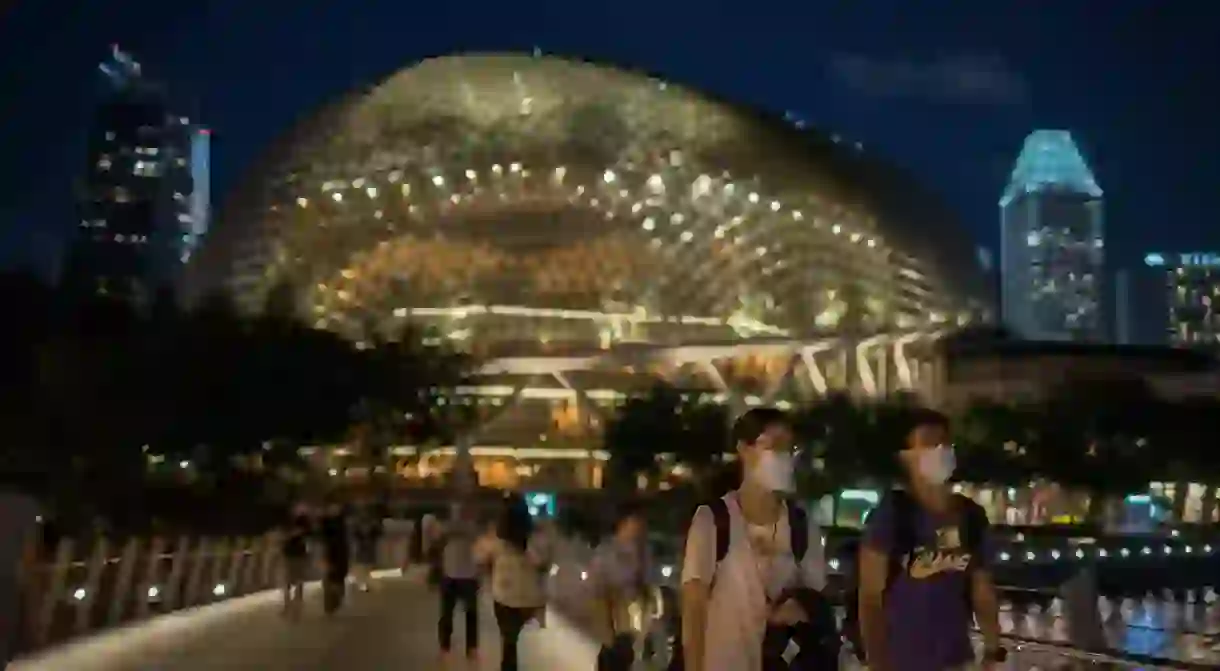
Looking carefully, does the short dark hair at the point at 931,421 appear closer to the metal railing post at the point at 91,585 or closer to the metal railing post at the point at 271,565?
the metal railing post at the point at 91,585

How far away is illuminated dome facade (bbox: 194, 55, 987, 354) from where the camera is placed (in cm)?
Answer: 8731

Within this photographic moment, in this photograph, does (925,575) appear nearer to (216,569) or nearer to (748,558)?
(748,558)

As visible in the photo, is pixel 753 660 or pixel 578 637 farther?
pixel 578 637

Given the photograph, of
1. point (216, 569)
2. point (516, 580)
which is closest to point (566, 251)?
point (216, 569)

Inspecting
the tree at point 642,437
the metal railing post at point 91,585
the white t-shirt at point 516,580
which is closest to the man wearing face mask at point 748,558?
the white t-shirt at point 516,580

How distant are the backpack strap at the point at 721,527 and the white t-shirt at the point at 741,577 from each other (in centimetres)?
1

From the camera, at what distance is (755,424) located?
7.18 m

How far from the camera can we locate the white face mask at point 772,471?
709cm

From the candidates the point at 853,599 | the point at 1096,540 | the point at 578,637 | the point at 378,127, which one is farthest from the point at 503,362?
the point at 853,599

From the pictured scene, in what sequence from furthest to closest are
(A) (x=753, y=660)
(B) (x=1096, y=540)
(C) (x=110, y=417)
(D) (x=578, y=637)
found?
(B) (x=1096, y=540) < (C) (x=110, y=417) < (D) (x=578, y=637) < (A) (x=753, y=660)

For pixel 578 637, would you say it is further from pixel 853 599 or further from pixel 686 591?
pixel 686 591

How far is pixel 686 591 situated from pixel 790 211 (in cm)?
8577

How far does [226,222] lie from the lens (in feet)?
310

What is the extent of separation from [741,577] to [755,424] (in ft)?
1.97
